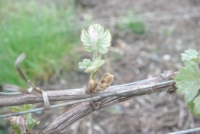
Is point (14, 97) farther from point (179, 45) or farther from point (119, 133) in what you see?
point (179, 45)

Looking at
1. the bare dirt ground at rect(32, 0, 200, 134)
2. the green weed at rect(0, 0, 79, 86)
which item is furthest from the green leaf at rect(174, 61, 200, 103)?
the green weed at rect(0, 0, 79, 86)

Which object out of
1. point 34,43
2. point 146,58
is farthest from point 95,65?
point 146,58

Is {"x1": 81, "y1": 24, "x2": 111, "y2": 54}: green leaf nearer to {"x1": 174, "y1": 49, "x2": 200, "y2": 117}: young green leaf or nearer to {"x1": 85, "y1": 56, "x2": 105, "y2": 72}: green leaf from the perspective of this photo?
{"x1": 85, "y1": 56, "x2": 105, "y2": 72}: green leaf

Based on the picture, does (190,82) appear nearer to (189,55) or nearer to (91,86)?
(189,55)

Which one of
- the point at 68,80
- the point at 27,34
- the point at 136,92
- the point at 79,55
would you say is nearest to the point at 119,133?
the point at 68,80

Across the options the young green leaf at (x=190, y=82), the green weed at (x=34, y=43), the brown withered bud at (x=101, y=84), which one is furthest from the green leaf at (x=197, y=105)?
the green weed at (x=34, y=43)

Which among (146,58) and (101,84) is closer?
(101,84)
